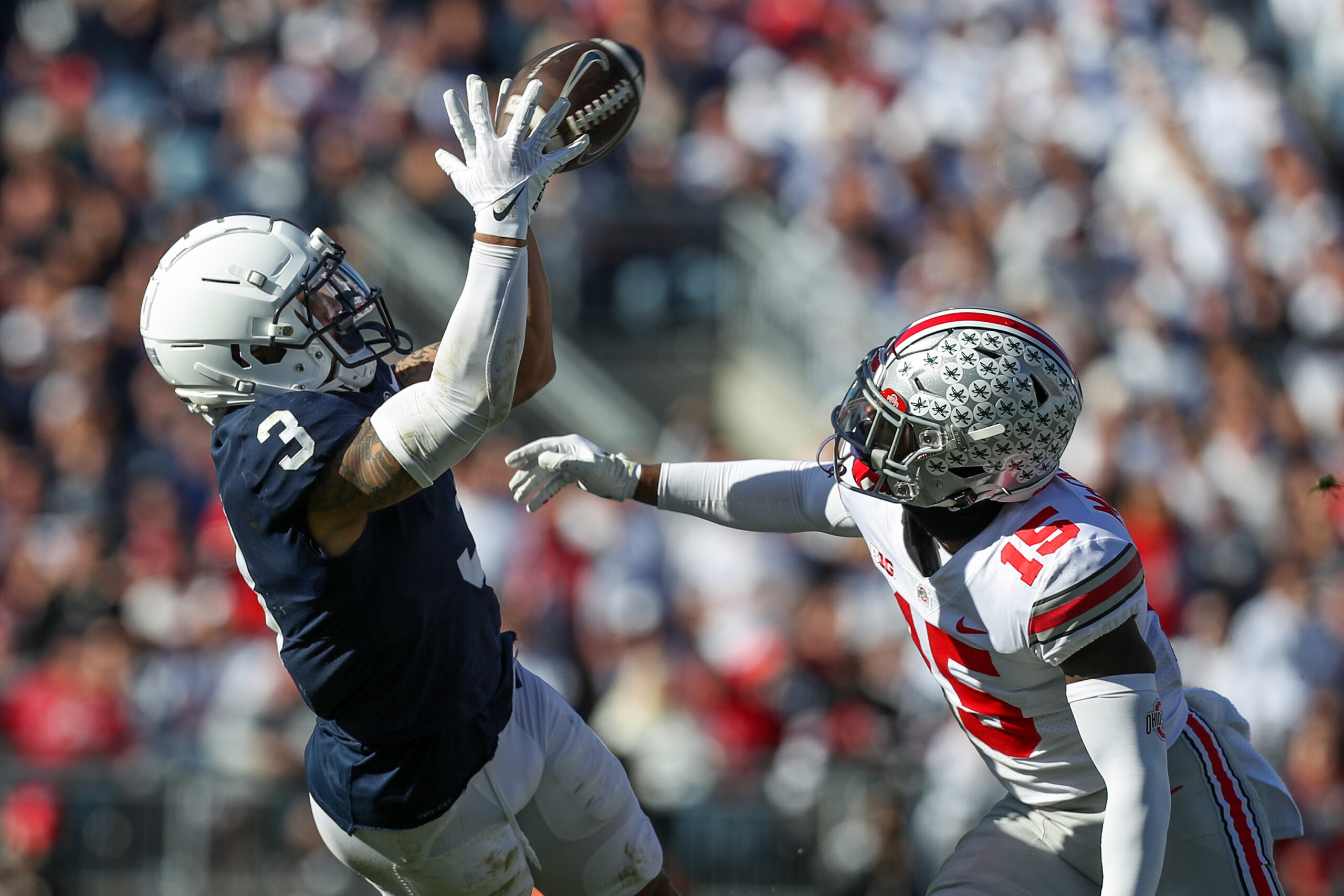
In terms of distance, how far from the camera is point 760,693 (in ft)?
23.2

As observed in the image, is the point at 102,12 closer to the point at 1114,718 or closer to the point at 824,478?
the point at 824,478

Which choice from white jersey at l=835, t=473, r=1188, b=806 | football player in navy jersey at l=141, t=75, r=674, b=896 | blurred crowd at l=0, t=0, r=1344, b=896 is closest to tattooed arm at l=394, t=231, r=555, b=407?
football player in navy jersey at l=141, t=75, r=674, b=896

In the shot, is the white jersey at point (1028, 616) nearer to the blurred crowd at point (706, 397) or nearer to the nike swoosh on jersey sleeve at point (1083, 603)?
the nike swoosh on jersey sleeve at point (1083, 603)

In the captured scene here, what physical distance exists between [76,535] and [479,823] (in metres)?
5.00

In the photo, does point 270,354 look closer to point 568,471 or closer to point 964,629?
point 568,471

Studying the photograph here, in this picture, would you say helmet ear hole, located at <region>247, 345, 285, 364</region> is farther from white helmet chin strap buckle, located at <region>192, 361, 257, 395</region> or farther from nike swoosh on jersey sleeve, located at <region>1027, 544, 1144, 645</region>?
nike swoosh on jersey sleeve, located at <region>1027, 544, 1144, 645</region>

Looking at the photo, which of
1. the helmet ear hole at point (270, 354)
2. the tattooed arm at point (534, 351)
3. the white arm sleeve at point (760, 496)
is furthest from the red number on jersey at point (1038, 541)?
the helmet ear hole at point (270, 354)

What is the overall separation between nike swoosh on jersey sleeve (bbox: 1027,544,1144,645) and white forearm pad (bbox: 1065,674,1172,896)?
0.38ft

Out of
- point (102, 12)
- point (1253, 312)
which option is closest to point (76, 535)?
point (102, 12)

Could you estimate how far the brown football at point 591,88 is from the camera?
353cm

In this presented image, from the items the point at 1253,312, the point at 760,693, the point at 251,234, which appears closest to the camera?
the point at 251,234

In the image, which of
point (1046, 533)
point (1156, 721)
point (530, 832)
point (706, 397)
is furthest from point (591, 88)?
point (706, 397)

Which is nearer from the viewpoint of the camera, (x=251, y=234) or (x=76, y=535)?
(x=251, y=234)

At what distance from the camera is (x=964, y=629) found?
3.22 m
